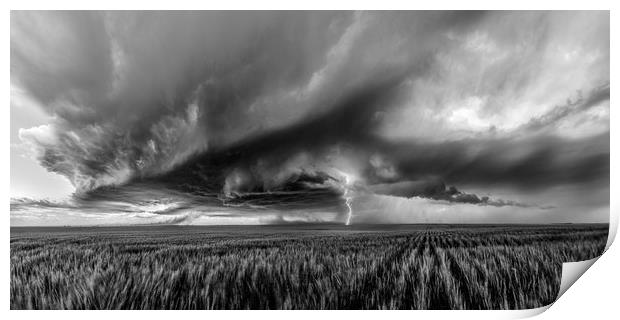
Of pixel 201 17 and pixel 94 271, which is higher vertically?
pixel 201 17

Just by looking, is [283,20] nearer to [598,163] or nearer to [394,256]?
[394,256]

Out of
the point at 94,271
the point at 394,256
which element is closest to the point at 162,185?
the point at 94,271

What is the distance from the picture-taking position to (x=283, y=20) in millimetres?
5172

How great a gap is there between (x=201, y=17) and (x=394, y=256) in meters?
4.31

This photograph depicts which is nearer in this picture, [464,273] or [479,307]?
[479,307]

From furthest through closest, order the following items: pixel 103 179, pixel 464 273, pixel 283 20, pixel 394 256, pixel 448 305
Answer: pixel 103 179, pixel 283 20, pixel 394 256, pixel 464 273, pixel 448 305

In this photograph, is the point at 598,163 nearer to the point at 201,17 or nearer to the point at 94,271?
the point at 201,17

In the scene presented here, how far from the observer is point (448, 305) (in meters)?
3.37

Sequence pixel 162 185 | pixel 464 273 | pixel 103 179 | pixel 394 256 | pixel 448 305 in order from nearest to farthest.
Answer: pixel 448 305, pixel 464 273, pixel 394 256, pixel 103 179, pixel 162 185

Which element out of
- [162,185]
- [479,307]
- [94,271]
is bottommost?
[479,307]

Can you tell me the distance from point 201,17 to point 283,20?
3.86 ft

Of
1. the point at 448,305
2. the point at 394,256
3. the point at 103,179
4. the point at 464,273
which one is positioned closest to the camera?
the point at 448,305

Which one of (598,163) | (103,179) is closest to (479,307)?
(598,163)

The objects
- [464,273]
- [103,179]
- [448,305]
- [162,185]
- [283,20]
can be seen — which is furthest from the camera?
[162,185]
